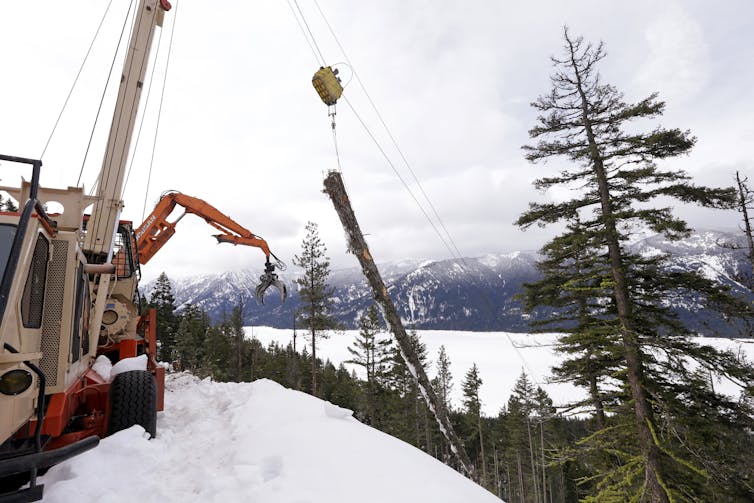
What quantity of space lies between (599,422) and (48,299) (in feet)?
58.9

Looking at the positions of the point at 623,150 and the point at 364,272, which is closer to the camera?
the point at 364,272

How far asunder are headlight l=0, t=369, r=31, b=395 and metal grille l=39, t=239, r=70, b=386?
0.80 meters

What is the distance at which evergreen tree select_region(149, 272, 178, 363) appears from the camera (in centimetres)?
3966

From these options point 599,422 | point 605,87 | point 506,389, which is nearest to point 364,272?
point 605,87

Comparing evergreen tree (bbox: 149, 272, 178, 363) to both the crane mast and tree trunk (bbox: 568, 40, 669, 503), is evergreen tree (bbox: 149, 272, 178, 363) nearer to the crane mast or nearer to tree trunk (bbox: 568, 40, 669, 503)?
the crane mast

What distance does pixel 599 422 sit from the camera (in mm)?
15039

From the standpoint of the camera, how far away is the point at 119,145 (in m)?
7.26

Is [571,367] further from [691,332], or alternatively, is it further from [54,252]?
[54,252]

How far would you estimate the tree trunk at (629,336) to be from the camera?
9398 mm

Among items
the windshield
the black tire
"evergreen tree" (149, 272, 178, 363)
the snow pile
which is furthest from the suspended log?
"evergreen tree" (149, 272, 178, 363)

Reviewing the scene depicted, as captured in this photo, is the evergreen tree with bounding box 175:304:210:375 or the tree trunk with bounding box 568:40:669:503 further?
the evergreen tree with bounding box 175:304:210:375

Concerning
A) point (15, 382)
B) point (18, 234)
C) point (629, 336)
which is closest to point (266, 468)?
point (15, 382)

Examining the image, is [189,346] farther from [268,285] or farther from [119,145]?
[119,145]

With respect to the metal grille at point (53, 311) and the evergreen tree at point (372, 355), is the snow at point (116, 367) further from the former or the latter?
the evergreen tree at point (372, 355)
